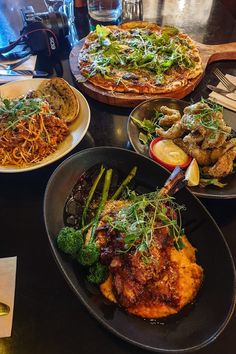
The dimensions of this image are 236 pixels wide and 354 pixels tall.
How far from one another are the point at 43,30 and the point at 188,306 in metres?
2.05

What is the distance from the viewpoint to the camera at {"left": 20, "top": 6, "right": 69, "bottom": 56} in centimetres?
218

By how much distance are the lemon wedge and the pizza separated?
0.70m

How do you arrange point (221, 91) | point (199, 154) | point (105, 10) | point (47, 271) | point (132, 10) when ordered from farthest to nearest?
point (132, 10) → point (105, 10) → point (221, 91) → point (199, 154) → point (47, 271)

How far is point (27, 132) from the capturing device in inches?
62.3

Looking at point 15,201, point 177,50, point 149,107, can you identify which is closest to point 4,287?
Result: point 15,201

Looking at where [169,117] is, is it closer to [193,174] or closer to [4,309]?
[193,174]

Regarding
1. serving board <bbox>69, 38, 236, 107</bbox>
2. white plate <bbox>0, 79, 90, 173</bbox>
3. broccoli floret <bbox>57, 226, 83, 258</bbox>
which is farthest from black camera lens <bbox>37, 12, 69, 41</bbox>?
broccoli floret <bbox>57, 226, 83, 258</bbox>

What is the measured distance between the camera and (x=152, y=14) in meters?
2.93

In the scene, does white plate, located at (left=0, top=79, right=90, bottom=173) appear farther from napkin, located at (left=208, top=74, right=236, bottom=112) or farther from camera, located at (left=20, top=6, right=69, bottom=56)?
napkin, located at (left=208, top=74, right=236, bottom=112)

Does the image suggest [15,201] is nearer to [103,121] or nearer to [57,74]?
Result: [103,121]

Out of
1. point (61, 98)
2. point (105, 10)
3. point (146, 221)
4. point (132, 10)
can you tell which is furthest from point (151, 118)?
point (132, 10)

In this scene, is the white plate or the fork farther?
the fork

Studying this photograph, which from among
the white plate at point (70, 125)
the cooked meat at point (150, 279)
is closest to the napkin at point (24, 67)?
the white plate at point (70, 125)

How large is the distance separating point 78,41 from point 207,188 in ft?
5.80
